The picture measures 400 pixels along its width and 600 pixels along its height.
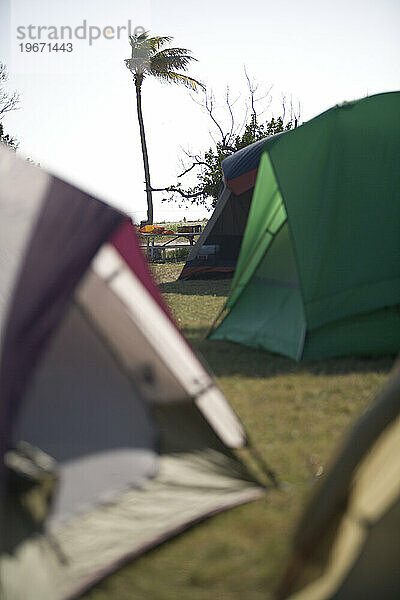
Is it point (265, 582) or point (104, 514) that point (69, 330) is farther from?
point (265, 582)

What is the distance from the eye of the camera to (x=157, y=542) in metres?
2.07

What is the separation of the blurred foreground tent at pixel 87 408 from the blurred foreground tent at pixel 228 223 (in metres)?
7.89

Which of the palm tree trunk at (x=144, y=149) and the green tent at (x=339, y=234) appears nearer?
the green tent at (x=339, y=234)

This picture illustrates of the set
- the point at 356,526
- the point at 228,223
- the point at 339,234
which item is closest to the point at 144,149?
the point at 228,223

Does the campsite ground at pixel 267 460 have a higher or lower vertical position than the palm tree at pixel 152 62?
lower

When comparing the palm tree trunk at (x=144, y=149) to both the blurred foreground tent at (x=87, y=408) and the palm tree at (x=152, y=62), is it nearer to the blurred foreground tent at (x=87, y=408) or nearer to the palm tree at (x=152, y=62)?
the palm tree at (x=152, y=62)

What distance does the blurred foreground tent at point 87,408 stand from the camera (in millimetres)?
1909

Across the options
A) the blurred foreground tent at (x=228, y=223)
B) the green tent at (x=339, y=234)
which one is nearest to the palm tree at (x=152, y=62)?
the blurred foreground tent at (x=228, y=223)

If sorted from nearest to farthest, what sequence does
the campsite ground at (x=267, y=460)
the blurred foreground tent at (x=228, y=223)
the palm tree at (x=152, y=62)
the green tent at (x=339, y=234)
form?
the campsite ground at (x=267, y=460)
the green tent at (x=339, y=234)
the blurred foreground tent at (x=228, y=223)
the palm tree at (x=152, y=62)

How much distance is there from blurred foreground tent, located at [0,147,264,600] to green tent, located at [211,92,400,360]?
77.6 inches

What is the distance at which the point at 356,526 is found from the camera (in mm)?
1701

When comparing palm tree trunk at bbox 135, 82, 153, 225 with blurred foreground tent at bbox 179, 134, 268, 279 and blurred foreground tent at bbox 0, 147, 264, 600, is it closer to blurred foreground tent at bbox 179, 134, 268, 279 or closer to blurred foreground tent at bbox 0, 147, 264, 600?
blurred foreground tent at bbox 179, 134, 268, 279

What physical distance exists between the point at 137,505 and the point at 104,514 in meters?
0.13

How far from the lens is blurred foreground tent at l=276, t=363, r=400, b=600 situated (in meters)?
1.63
